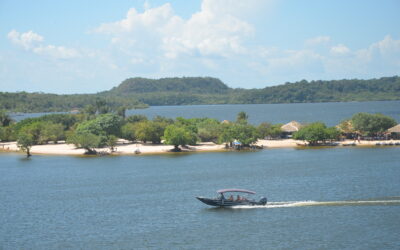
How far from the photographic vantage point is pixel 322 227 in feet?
127

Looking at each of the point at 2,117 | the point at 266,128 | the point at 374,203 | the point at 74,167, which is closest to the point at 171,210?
the point at 374,203

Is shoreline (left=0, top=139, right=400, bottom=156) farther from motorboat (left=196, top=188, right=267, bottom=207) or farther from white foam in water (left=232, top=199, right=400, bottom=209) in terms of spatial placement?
white foam in water (left=232, top=199, right=400, bottom=209)

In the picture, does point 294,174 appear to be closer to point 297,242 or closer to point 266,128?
point 297,242

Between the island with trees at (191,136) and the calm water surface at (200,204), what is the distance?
9355 mm

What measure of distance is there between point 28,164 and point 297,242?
169 ft

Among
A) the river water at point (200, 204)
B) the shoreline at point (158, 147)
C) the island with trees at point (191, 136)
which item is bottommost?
the river water at point (200, 204)

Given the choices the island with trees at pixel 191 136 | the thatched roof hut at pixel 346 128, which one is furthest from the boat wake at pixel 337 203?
the thatched roof hut at pixel 346 128

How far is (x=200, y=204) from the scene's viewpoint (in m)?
46.8

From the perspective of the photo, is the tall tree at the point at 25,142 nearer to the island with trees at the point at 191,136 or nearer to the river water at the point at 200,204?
the island with trees at the point at 191,136

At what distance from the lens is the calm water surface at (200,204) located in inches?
1452

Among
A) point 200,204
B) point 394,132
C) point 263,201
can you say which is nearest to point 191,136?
point 394,132

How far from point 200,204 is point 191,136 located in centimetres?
3991

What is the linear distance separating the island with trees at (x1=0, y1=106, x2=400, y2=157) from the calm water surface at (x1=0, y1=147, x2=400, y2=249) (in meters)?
9.35

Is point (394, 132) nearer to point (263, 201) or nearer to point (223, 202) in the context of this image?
point (263, 201)
